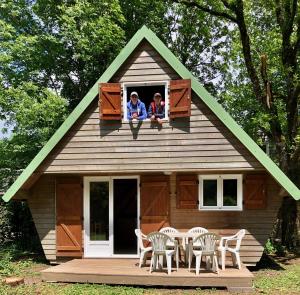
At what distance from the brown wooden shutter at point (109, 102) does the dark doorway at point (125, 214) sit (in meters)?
1.80

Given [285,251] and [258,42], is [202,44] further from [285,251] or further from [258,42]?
[285,251]

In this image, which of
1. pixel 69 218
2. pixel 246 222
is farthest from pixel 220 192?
pixel 69 218

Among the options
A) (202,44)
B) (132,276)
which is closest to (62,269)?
(132,276)

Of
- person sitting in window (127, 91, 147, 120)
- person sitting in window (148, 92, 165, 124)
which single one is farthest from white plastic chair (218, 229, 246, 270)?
person sitting in window (127, 91, 147, 120)

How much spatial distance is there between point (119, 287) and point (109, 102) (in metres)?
4.22

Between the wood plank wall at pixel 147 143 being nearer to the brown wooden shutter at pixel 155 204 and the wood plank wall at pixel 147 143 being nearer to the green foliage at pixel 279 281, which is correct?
the brown wooden shutter at pixel 155 204

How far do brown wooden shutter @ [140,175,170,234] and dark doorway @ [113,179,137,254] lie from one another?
0.70m

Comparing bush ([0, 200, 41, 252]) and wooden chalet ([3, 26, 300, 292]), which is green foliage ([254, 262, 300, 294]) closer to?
wooden chalet ([3, 26, 300, 292])

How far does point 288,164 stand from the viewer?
44.3 ft

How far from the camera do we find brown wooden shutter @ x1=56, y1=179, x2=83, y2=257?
11.0 meters

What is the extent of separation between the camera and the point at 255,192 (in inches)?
413

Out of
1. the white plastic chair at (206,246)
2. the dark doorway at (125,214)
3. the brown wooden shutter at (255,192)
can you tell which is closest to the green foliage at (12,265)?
the dark doorway at (125,214)

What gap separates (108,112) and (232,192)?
351 centimetres

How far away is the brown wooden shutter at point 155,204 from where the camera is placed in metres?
10.8
